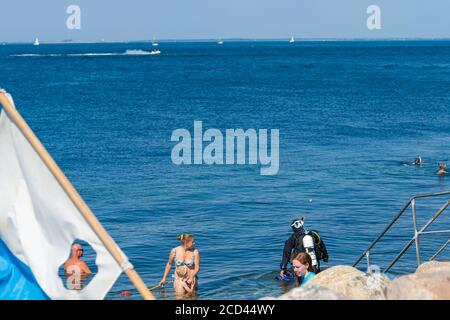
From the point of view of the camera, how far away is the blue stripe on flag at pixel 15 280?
20.6 ft

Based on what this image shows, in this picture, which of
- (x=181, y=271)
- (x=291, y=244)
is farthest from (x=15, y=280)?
(x=291, y=244)

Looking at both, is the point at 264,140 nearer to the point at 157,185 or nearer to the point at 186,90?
the point at 157,185

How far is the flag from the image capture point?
5.92m

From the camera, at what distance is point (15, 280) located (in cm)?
632

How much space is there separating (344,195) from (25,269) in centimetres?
2732

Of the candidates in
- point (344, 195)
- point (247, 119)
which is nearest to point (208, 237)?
point (344, 195)

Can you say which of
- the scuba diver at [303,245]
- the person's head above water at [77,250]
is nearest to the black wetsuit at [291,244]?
the scuba diver at [303,245]

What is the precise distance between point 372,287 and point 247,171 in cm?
3041

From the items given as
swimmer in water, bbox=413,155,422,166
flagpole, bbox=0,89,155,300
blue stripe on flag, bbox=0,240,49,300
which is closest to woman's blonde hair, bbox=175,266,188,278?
blue stripe on flag, bbox=0,240,49,300

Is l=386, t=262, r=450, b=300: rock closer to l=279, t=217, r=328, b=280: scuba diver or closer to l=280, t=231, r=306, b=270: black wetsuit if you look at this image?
l=279, t=217, r=328, b=280: scuba diver

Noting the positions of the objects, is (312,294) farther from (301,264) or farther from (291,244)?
(291,244)

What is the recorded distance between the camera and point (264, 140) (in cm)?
5169

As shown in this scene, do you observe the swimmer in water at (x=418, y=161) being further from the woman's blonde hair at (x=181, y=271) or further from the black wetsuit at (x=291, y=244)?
the woman's blonde hair at (x=181, y=271)

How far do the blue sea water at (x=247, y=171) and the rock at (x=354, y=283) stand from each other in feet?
20.8
